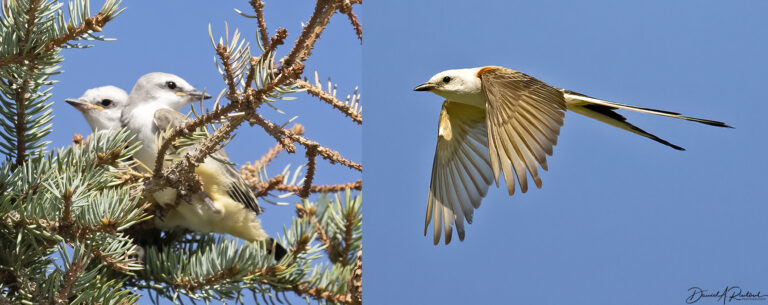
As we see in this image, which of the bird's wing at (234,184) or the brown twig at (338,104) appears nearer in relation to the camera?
the brown twig at (338,104)

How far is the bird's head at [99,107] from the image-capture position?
1285 millimetres

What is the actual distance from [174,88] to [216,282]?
2.00 feet

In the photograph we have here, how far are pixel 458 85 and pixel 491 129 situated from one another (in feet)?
0.96

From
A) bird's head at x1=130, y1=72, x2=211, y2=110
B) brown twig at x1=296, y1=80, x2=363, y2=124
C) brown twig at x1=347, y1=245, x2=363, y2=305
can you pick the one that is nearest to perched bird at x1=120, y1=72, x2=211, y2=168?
bird's head at x1=130, y1=72, x2=211, y2=110

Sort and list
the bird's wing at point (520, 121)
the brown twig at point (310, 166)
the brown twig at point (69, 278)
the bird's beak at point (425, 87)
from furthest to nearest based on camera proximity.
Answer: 1. the bird's beak at point (425, 87)
2. the bird's wing at point (520, 121)
3. the brown twig at point (310, 166)
4. the brown twig at point (69, 278)

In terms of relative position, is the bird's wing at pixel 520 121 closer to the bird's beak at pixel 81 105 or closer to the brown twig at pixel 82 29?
the brown twig at pixel 82 29

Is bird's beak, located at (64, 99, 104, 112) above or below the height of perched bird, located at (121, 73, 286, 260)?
above

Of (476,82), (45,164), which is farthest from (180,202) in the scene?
(476,82)

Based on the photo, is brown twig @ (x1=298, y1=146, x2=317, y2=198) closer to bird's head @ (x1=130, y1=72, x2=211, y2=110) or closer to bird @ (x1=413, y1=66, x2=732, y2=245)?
bird @ (x1=413, y1=66, x2=732, y2=245)

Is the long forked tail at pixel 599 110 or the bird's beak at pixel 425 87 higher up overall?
the bird's beak at pixel 425 87

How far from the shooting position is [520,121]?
1113mm

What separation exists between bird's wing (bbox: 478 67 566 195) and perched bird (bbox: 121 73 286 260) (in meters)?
0.37

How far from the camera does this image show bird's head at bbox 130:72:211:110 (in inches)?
51.3

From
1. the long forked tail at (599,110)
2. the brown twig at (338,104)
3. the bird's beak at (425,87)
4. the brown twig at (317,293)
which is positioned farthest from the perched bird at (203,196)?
the long forked tail at (599,110)
